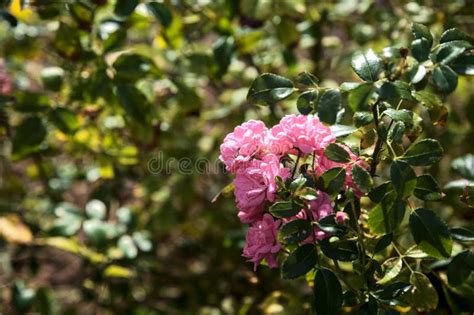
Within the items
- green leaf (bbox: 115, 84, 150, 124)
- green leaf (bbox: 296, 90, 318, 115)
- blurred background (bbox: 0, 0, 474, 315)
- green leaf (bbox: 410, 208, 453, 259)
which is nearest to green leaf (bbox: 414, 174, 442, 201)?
green leaf (bbox: 410, 208, 453, 259)

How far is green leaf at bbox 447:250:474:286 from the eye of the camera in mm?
1379

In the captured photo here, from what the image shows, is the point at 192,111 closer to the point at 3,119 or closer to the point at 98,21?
the point at 98,21

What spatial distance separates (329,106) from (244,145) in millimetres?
166

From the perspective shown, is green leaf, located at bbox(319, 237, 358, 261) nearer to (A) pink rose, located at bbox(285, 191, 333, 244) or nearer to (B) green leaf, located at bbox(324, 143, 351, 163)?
(A) pink rose, located at bbox(285, 191, 333, 244)

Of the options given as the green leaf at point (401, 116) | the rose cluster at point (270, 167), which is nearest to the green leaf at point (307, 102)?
the rose cluster at point (270, 167)

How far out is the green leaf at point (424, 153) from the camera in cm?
117

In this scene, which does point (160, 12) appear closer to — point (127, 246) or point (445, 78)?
point (127, 246)

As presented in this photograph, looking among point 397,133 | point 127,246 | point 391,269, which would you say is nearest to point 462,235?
point 391,269

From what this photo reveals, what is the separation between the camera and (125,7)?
1.68 meters

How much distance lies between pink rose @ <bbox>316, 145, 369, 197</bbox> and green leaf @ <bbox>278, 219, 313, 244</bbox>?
0.37 ft

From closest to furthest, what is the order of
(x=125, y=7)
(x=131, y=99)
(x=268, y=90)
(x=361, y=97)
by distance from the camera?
(x=361, y=97), (x=268, y=90), (x=125, y=7), (x=131, y=99)

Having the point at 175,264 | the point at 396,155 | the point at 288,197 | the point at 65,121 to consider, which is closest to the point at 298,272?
the point at 288,197

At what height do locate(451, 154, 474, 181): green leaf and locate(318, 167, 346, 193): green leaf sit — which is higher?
locate(318, 167, 346, 193): green leaf

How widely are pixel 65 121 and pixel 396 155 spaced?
3.28 feet
